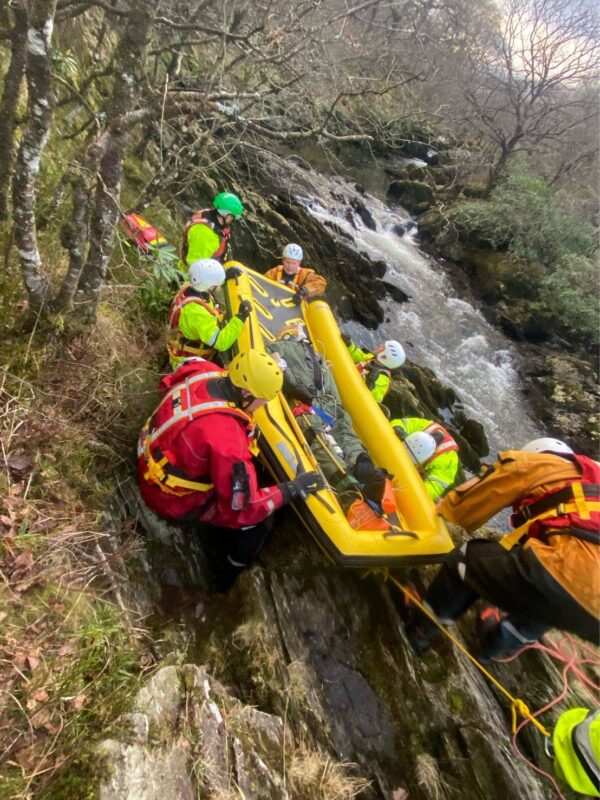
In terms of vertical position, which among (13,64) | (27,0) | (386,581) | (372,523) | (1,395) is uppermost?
(27,0)

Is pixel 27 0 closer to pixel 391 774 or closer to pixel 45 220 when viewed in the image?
pixel 45 220

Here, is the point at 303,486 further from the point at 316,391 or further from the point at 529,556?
the point at 316,391

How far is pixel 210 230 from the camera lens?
5734 millimetres

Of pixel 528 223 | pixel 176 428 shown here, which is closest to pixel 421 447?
pixel 176 428

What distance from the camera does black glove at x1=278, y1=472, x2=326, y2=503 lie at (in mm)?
3443

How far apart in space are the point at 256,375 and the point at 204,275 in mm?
1784

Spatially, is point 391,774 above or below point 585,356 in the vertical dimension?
below

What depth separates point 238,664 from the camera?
2912mm

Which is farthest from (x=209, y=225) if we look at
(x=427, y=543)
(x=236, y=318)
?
(x=427, y=543)

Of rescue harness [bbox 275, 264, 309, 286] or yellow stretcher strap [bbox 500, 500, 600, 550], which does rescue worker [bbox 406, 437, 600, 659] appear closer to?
yellow stretcher strap [bbox 500, 500, 600, 550]

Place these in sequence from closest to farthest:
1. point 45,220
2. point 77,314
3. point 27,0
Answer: point 27,0 → point 77,314 → point 45,220

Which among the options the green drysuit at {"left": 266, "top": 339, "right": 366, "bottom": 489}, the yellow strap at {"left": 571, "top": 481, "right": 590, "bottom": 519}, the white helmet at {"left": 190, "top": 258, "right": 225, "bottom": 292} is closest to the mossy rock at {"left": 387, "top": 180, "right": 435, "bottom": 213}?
the green drysuit at {"left": 266, "top": 339, "right": 366, "bottom": 489}

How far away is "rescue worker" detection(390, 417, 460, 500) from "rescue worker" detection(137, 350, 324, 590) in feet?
6.62

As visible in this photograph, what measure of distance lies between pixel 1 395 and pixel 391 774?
3.21m
